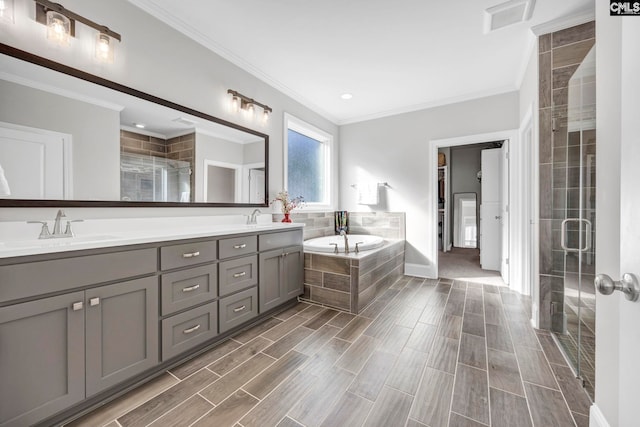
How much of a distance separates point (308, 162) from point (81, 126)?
2.82 m

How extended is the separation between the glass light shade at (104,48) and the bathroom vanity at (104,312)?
3.96 feet

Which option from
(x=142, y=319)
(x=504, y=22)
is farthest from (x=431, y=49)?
(x=142, y=319)

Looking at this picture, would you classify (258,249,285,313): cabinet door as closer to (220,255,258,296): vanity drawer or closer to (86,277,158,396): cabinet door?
(220,255,258,296): vanity drawer

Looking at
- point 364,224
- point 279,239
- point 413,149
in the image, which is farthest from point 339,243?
point 413,149

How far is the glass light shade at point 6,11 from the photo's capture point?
54.1 inches

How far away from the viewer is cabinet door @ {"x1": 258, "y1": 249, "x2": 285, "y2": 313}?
93.4 inches

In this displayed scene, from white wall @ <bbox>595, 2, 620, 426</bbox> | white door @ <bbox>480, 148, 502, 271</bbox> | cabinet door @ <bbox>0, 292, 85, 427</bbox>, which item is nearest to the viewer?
white wall @ <bbox>595, 2, 620, 426</bbox>

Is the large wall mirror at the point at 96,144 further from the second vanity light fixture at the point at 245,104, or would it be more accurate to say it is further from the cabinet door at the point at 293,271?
the cabinet door at the point at 293,271

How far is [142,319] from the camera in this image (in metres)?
1.54

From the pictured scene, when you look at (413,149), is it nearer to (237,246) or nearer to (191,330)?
(237,246)

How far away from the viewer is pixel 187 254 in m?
1.77

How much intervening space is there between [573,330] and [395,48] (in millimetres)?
2708

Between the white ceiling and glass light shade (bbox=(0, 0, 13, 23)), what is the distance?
28.5 inches

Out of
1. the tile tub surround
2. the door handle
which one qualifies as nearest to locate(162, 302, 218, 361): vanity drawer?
the tile tub surround
